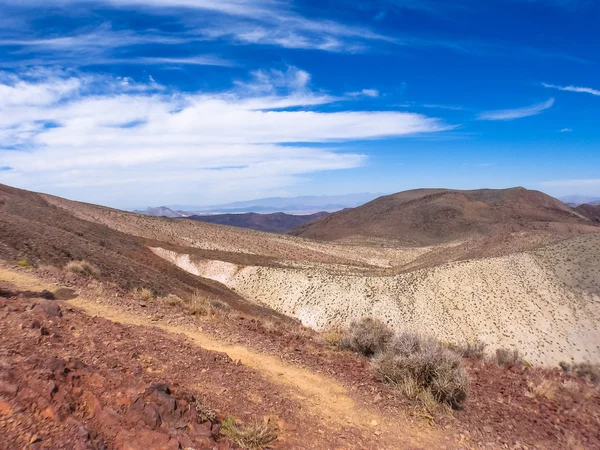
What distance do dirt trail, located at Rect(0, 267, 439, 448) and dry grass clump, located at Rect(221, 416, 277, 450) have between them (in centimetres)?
110

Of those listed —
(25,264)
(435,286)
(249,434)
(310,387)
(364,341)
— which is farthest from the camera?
(435,286)

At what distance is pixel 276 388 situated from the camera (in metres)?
7.02

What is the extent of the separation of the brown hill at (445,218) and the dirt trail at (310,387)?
78936mm

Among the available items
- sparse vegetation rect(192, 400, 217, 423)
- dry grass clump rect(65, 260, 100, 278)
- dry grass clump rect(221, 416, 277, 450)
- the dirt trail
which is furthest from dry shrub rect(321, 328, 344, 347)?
dry grass clump rect(65, 260, 100, 278)

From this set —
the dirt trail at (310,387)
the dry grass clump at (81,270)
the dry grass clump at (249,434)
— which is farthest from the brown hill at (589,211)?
the dry grass clump at (249,434)

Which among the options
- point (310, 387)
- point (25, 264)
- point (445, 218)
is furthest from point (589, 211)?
point (25, 264)

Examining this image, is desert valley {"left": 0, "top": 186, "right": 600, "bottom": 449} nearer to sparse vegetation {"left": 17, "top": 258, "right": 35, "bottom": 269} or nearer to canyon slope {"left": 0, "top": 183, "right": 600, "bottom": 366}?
sparse vegetation {"left": 17, "top": 258, "right": 35, "bottom": 269}

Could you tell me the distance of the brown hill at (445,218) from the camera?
9225 cm

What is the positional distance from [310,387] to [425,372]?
2248mm

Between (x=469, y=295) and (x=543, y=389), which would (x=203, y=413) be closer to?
(x=543, y=389)

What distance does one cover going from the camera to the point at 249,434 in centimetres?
513

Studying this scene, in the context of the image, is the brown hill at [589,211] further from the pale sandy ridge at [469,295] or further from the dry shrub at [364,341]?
the dry shrub at [364,341]

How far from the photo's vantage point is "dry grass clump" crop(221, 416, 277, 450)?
5078mm

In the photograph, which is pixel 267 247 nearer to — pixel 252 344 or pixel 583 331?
pixel 583 331
